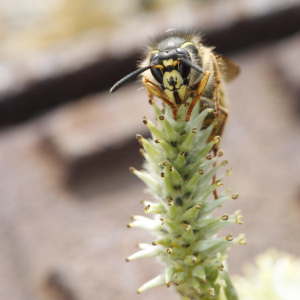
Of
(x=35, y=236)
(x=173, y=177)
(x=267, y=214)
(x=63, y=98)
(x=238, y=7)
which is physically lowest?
(x=173, y=177)

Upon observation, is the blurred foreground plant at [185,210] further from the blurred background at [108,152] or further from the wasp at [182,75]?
the blurred background at [108,152]

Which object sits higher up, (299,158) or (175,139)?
(299,158)

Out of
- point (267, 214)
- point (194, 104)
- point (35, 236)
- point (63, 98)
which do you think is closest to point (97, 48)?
point (63, 98)

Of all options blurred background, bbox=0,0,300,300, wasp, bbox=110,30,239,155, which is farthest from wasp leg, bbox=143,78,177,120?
blurred background, bbox=0,0,300,300

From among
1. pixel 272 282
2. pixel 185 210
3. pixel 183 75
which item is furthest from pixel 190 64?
pixel 272 282

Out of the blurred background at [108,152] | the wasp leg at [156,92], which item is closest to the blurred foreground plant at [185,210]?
the wasp leg at [156,92]

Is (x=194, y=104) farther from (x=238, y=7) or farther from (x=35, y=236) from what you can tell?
(x=238, y=7)

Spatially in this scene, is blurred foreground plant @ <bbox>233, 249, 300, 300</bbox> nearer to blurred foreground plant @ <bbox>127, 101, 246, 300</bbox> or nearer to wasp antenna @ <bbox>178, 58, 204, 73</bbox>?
blurred foreground plant @ <bbox>127, 101, 246, 300</bbox>

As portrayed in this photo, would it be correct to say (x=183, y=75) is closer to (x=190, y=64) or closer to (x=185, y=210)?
(x=190, y=64)
